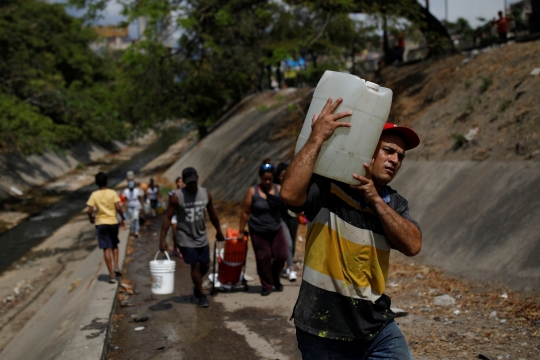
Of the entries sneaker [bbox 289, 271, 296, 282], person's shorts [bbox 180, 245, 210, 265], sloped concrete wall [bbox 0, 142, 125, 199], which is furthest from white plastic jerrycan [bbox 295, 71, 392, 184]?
sloped concrete wall [bbox 0, 142, 125, 199]

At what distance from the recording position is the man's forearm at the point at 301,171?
2.80 metres

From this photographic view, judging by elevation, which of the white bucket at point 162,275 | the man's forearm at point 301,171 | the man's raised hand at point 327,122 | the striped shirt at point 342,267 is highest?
the man's raised hand at point 327,122

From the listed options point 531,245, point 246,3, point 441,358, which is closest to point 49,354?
point 441,358

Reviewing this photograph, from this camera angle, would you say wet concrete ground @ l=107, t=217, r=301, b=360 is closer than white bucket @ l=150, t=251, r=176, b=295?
Yes

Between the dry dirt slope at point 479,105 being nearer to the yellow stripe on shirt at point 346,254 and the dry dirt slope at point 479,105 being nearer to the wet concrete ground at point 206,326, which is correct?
the wet concrete ground at point 206,326

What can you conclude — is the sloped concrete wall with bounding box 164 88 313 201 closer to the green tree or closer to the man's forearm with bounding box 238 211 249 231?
the green tree

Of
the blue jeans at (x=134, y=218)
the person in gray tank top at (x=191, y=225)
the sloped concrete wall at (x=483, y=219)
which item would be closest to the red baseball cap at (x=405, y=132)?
the sloped concrete wall at (x=483, y=219)

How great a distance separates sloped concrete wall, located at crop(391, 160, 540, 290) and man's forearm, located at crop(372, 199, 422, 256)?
173 inches

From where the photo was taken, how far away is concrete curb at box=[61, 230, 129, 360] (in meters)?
5.58

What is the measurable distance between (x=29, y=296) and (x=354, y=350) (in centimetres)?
1124

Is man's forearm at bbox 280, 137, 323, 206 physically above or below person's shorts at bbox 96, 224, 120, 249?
above

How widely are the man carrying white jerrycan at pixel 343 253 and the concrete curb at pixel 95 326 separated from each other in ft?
10.7

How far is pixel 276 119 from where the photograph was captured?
23.5 metres

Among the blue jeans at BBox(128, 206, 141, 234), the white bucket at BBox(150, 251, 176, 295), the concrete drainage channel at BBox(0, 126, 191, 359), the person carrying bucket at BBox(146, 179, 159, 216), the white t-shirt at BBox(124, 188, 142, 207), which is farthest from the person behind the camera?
the person carrying bucket at BBox(146, 179, 159, 216)
